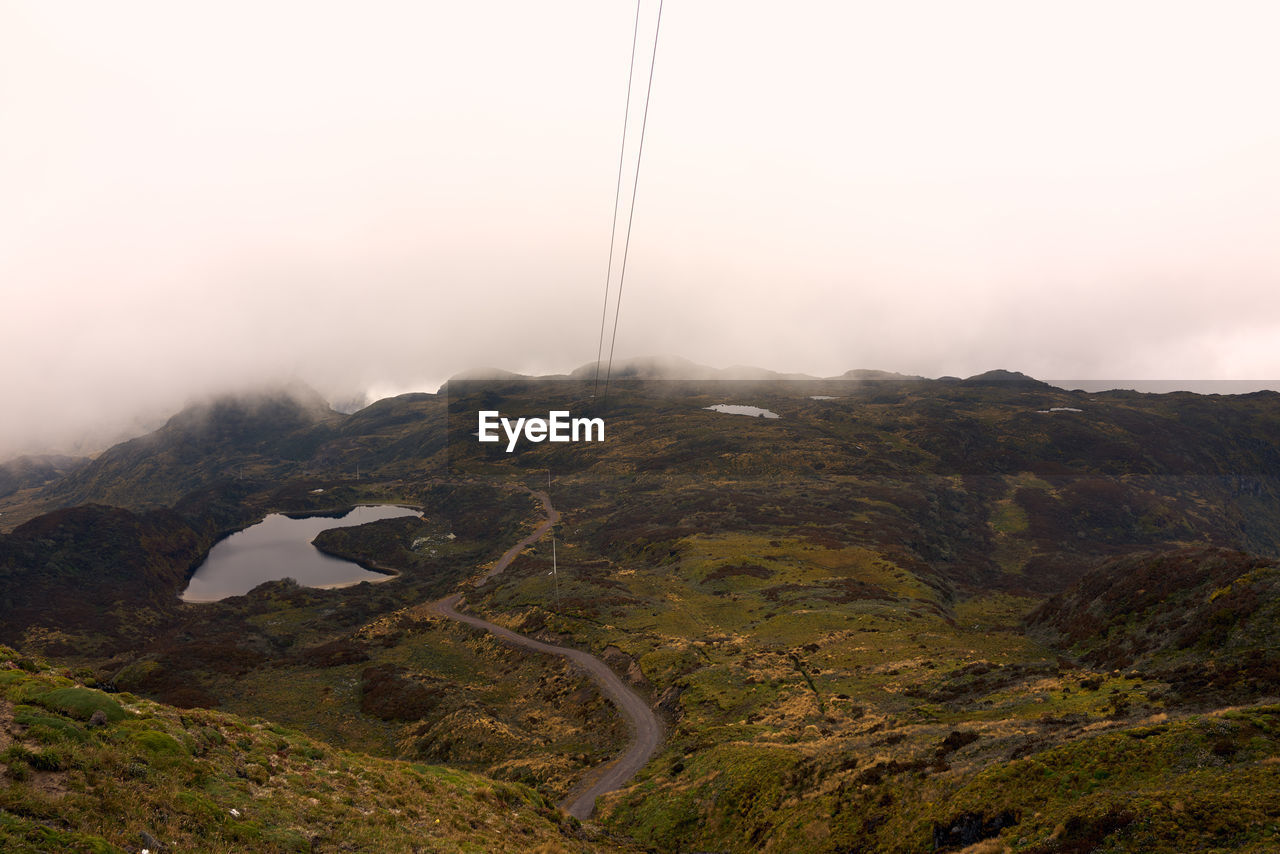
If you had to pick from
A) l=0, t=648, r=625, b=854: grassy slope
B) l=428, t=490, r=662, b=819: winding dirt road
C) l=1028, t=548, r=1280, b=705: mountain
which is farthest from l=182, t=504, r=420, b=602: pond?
l=1028, t=548, r=1280, b=705: mountain

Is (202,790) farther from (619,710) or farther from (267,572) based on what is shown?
(267,572)

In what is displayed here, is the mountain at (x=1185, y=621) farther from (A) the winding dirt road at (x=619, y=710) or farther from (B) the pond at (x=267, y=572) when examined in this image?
(B) the pond at (x=267, y=572)

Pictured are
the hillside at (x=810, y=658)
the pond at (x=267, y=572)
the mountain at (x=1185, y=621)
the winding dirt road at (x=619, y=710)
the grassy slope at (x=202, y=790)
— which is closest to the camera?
the grassy slope at (x=202, y=790)

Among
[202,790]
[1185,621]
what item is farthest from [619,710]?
[1185,621]

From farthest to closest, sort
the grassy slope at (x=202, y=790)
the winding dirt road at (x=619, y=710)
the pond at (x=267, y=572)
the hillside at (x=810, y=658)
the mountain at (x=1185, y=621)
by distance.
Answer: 1. the pond at (x=267, y=572)
2. the winding dirt road at (x=619, y=710)
3. the mountain at (x=1185, y=621)
4. the hillside at (x=810, y=658)
5. the grassy slope at (x=202, y=790)

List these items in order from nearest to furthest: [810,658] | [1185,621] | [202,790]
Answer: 1. [202,790]
2. [1185,621]
3. [810,658]

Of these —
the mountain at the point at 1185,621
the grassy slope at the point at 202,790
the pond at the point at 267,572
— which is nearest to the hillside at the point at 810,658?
the mountain at the point at 1185,621

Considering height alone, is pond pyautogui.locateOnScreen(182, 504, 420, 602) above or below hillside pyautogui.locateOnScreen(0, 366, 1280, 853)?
below

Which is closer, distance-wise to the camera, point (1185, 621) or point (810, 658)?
point (1185, 621)

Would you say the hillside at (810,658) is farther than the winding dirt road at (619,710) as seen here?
No

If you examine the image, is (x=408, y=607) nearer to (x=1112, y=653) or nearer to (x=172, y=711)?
(x=172, y=711)

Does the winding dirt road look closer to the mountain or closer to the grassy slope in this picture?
the grassy slope

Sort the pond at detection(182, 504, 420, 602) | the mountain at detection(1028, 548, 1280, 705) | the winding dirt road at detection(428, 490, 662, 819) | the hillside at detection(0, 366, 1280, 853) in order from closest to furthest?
the hillside at detection(0, 366, 1280, 853), the mountain at detection(1028, 548, 1280, 705), the winding dirt road at detection(428, 490, 662, 819), the pond at detection(182, 504, 420, 602)

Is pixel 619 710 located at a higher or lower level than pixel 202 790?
lower
